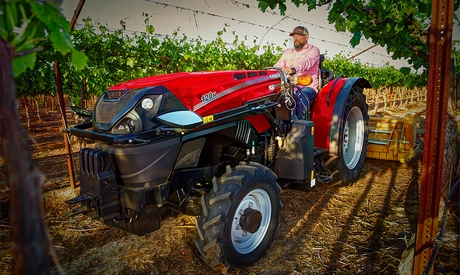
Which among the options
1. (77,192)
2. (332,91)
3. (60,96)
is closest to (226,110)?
(332,91)

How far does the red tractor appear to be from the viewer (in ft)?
7.23

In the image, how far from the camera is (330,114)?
386cm

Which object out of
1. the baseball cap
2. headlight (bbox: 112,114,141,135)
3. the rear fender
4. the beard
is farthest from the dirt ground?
the baseball cap

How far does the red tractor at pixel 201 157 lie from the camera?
220 centimetres

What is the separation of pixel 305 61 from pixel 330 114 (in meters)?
0.78

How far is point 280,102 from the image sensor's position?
3.43 m

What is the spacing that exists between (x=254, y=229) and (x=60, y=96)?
3.17m

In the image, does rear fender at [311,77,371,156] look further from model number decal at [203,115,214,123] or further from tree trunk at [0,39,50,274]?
tree trunk at [0,39,50,274]

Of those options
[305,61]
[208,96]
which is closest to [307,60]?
[305,61]

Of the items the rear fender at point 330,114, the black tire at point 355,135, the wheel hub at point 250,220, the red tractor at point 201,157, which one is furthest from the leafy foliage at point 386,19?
the wheel hub at point 250,220

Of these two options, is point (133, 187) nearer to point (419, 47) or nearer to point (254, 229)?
point (254, 229)

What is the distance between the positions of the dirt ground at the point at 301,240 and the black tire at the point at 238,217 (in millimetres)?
171

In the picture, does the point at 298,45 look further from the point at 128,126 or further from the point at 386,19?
the point at 128,126

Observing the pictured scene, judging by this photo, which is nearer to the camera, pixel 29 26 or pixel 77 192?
pixel 29 26
